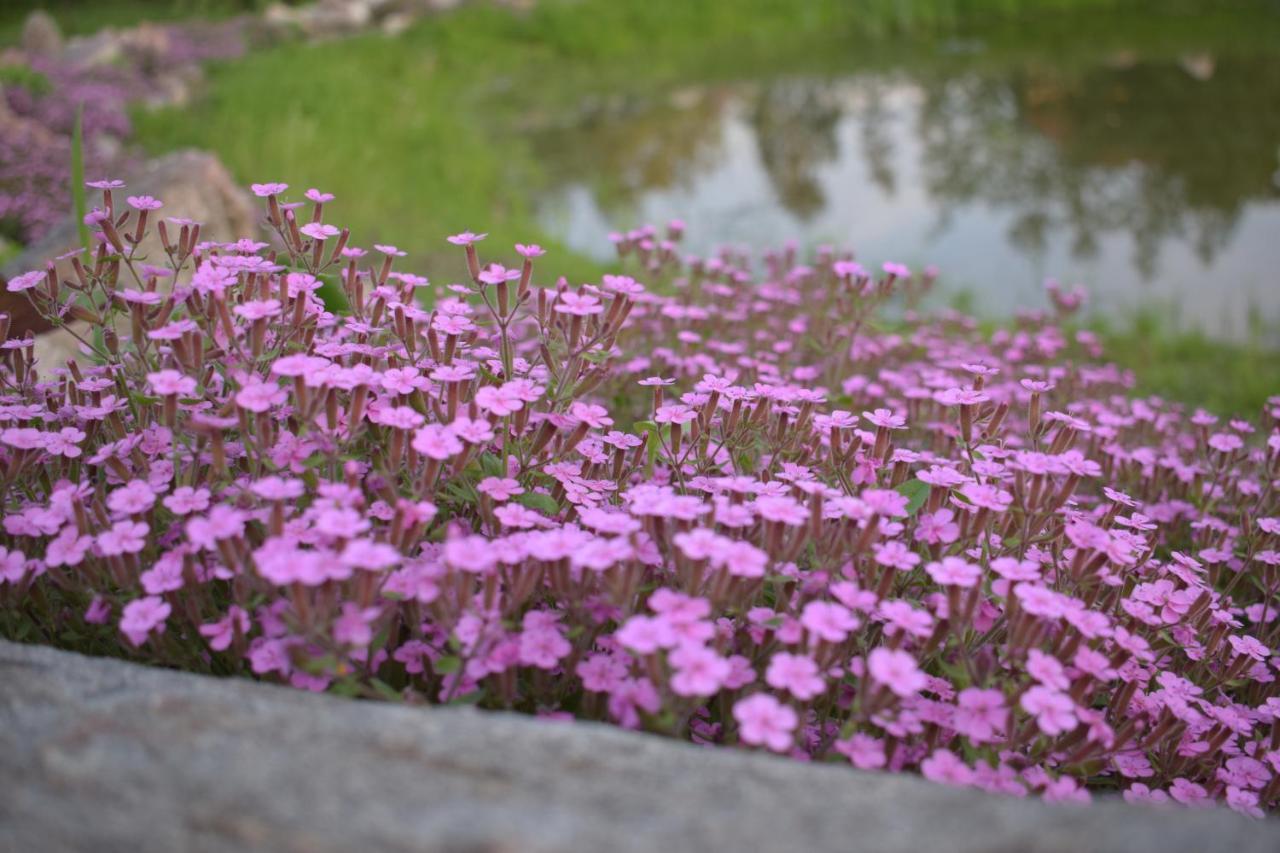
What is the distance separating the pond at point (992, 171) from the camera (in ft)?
24.7

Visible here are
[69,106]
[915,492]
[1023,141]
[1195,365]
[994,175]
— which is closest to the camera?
[915,492]

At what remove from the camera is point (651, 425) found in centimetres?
233

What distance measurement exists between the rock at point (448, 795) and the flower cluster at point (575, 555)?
0.22 metres

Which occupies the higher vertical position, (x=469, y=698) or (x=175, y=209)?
(x=175, y=209)

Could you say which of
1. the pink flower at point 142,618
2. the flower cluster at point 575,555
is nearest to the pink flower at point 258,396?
the flower cluster at point 575,555

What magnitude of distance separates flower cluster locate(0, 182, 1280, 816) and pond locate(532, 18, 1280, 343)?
4932 mm

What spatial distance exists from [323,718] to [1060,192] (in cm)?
917

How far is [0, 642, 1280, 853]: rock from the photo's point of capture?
1121 millimetres

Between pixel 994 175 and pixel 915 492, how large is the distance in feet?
27.4

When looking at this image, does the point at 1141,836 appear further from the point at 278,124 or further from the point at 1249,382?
the point at 278,124

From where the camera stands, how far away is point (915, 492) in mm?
2217

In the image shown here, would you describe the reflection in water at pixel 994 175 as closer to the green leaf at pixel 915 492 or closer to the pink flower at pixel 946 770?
the green leaf at pixel 915 492

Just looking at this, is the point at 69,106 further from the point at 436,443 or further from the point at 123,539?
the point at 436,443

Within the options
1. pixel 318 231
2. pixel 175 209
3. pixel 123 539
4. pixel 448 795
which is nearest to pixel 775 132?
pixel 175 209
